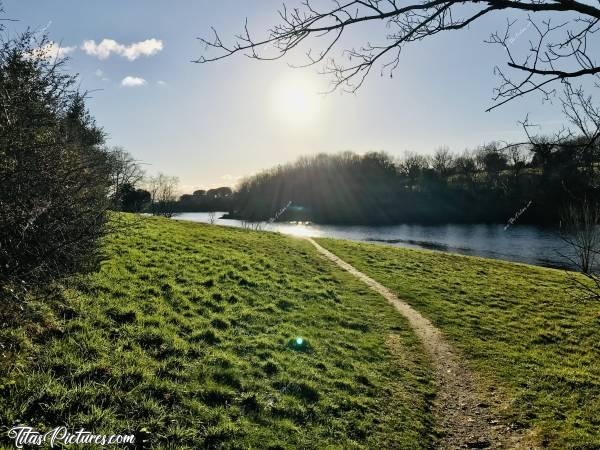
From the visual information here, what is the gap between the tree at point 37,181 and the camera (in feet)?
17.0

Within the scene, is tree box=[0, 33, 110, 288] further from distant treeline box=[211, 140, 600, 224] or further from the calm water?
distant treeline box=[211, 140, 600, 224]

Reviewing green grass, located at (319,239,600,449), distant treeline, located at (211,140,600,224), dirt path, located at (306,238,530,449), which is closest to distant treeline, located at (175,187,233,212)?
distant treeline, located at (211,140,600,224)

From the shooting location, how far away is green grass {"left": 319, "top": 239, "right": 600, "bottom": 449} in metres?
8.12

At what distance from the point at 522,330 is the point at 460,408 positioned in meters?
6.92

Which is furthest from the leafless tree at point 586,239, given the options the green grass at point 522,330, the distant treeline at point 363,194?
the distant treeline at point 363,194

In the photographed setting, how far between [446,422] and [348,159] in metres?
140

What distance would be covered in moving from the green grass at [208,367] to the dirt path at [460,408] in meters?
0.40

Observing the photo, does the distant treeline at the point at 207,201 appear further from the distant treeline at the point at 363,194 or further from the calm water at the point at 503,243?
the calm water at the point at 503,243

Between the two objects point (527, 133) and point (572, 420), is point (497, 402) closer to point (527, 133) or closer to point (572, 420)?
point (572, 420)

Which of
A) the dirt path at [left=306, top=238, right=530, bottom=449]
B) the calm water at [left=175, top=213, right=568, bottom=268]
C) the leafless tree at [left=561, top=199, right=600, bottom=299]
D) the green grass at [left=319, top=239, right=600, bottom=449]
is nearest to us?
the leafless tree at [left=561, top=199, right=600, bottom=299]

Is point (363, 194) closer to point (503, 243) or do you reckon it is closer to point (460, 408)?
point (503, 243)

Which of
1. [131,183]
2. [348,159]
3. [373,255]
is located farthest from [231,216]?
[131,183]

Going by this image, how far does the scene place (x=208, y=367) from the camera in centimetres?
767

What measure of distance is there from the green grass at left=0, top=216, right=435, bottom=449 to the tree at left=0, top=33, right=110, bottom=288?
5.01ft
